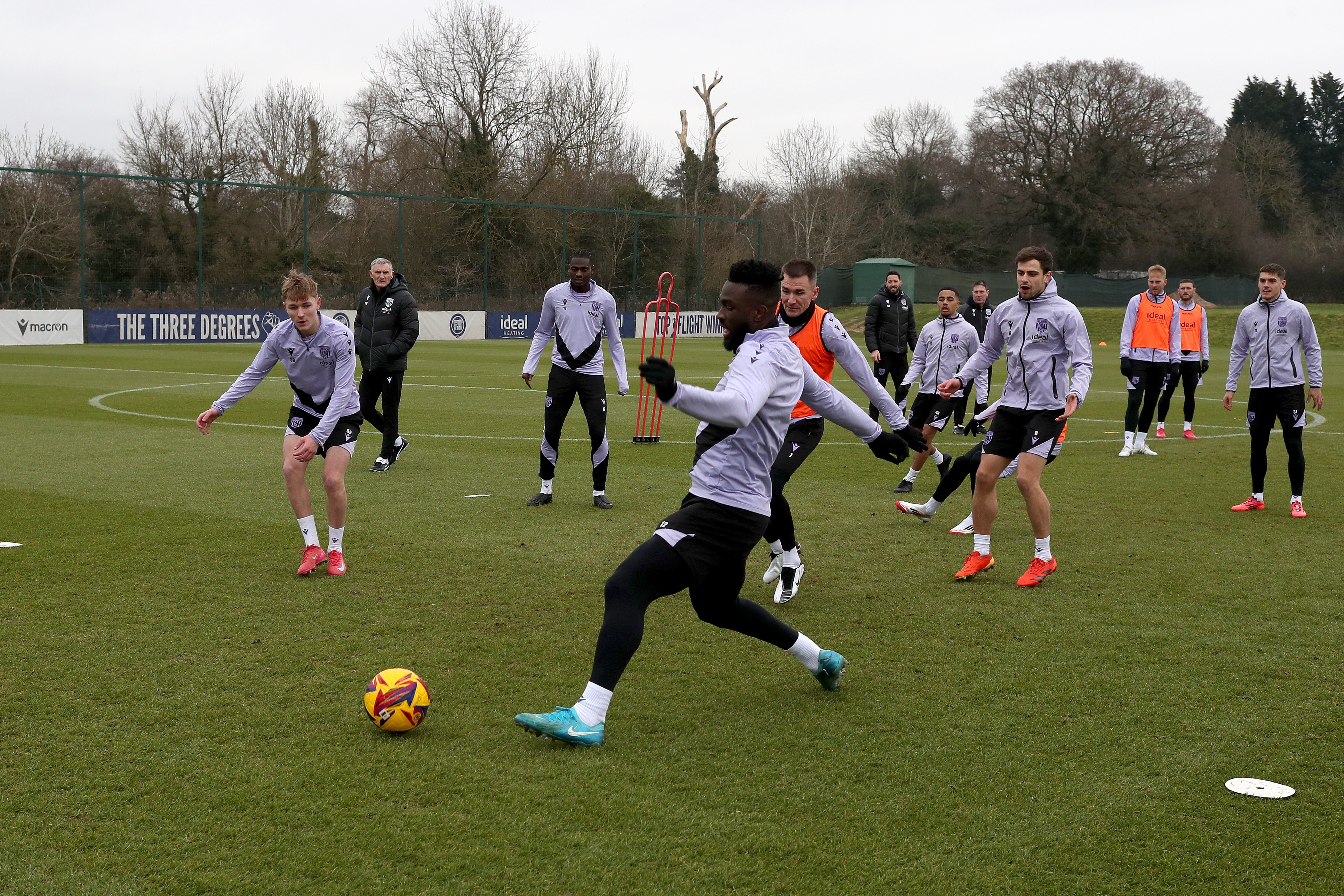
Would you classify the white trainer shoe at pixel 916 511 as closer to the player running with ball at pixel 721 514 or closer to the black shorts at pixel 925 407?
the black shorts at pixel 925 407

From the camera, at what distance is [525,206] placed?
47094 millimetres

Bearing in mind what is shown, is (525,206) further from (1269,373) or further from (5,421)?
(1269,373)

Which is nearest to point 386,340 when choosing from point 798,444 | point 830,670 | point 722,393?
point 798,444

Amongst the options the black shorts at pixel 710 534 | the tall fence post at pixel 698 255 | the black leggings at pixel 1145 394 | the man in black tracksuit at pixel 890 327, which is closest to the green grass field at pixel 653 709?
the black shorts at pixel 710 534

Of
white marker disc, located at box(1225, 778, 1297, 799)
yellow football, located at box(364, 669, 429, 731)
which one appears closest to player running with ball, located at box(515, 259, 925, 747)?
yellow football, located at box(364, 669, 429, 731)

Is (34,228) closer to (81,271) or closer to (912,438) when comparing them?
(81,271)

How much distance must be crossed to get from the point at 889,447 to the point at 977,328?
12681 millimetres

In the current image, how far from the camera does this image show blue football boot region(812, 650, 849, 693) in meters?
5.04

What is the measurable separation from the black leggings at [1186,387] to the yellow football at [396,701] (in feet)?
41.4

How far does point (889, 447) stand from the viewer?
15.7 ft

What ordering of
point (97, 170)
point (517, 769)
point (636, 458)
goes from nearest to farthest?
point (517, 769), point (636, 458), point (97, 170)

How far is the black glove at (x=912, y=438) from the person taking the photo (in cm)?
495

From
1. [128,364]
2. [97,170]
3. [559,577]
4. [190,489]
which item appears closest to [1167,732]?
[559,577]

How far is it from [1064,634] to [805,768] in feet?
7.85
